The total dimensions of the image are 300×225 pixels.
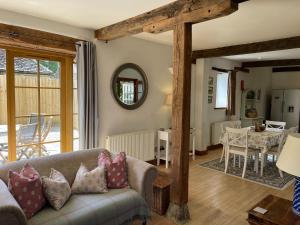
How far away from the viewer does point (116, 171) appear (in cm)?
252

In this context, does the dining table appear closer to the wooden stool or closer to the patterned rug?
the patterned rug

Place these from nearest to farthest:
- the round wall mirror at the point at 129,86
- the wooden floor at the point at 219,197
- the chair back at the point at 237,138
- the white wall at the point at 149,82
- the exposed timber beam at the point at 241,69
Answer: the wooden floor at the point at 219,197, the white wall at the point at 149,82, the round wall mirror at the point at 129,86, the chair back at the point at 237,138, the exposed timber beam at the point at 241,69

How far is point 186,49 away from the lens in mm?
2543

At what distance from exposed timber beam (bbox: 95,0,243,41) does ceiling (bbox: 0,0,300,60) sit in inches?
3.3

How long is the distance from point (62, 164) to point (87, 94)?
4.29 ft

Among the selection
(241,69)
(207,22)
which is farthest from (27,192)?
(241,69)

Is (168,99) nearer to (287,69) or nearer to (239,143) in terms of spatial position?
(239,143)

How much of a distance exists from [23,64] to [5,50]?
265 millimetres

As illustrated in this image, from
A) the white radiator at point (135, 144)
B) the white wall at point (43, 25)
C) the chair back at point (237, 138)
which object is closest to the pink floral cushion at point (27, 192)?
the white radiator at point (135, 144)

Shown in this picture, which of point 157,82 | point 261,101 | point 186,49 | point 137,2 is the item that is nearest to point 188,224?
point 186,49

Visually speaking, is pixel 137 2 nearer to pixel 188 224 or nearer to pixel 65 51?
pixel 65 51

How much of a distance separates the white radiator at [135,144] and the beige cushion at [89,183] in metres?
1.44

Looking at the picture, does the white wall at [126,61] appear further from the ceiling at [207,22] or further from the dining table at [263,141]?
the dining table at [263,141]

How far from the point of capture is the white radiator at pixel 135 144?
12.7ft
